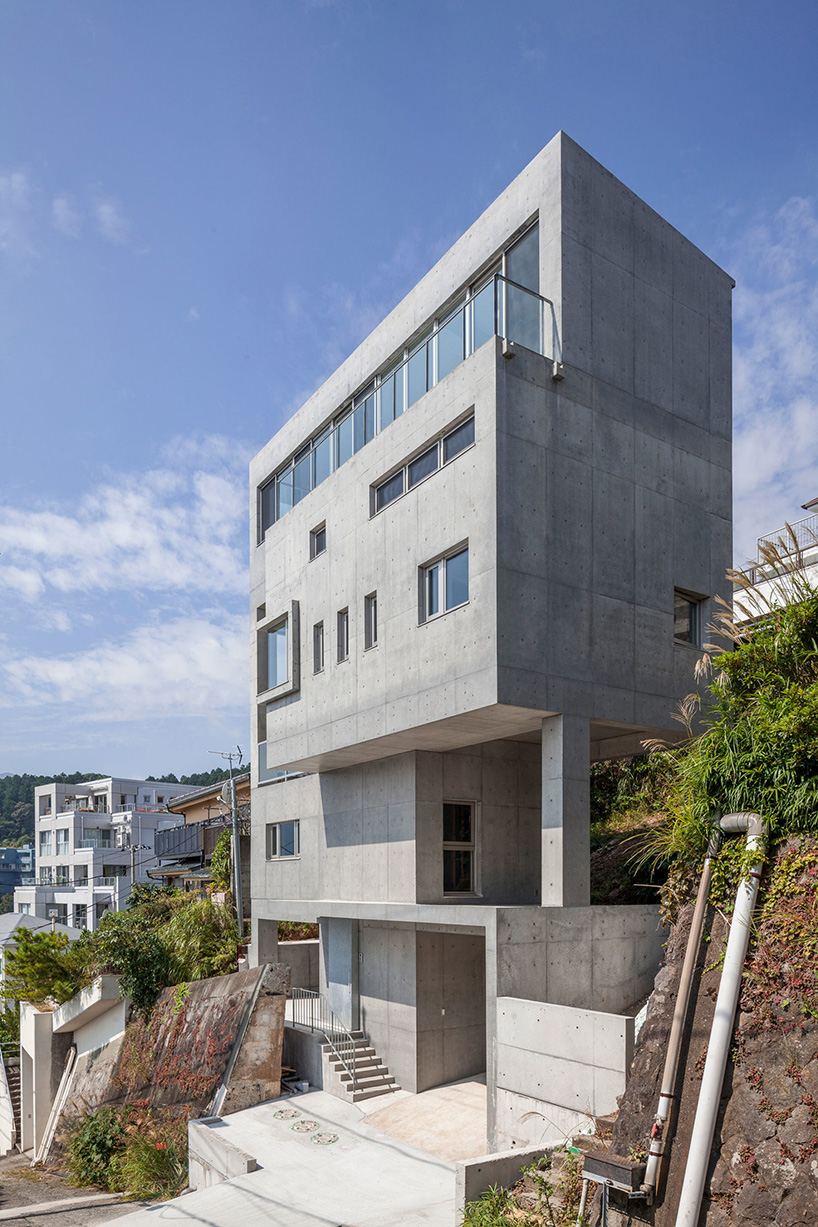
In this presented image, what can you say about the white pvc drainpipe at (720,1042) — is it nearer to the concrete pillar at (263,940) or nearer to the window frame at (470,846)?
the window frame at (470,846)

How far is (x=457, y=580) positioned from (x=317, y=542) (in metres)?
7.26

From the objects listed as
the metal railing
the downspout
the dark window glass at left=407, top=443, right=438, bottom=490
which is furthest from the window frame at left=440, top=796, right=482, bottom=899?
the downspout

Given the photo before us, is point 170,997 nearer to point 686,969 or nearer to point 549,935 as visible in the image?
point 549,935

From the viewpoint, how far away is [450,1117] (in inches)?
640

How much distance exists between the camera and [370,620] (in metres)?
19.4

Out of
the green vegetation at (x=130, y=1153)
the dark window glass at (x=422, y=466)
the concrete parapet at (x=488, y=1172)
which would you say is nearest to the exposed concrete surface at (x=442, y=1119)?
the green vegetation at (x=130, y=1153)

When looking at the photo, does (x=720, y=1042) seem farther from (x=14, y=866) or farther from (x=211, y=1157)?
(x=14, y=866)

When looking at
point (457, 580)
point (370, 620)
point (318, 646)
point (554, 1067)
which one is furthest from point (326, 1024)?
point (457, 580)

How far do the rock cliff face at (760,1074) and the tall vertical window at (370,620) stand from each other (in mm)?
10276

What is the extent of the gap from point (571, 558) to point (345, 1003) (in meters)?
11.5

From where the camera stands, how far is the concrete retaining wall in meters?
11.6

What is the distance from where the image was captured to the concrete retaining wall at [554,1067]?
38.1 ft

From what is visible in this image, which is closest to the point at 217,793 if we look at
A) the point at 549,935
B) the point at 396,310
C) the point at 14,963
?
the point at 14,963

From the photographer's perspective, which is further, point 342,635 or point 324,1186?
point 342,635
